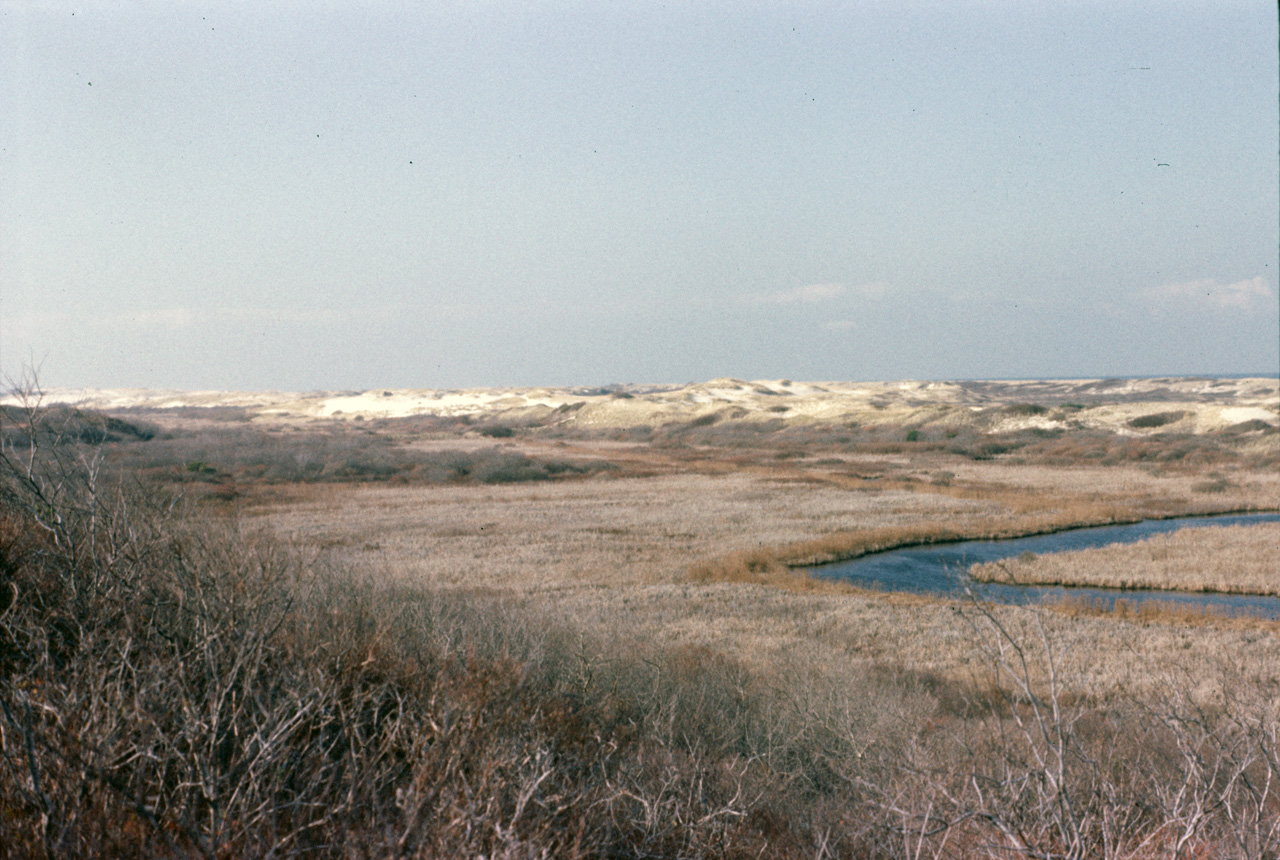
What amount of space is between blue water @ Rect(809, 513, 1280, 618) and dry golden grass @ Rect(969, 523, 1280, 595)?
0.35m

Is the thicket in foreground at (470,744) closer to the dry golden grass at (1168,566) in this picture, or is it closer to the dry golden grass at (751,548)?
the dry golden grass at (751,548)

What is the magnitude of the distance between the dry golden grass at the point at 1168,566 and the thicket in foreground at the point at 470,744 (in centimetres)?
1220

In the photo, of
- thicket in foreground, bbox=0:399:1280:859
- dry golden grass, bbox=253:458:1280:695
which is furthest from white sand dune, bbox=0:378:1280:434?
thicket in foreground, bbox=0:399:1280:859

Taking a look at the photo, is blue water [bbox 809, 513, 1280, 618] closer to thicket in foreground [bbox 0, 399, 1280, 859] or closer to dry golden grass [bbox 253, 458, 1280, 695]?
dry golden grass [bbox 253, 458, 1280, 695]

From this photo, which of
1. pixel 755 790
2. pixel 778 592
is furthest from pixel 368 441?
pixel 755 790

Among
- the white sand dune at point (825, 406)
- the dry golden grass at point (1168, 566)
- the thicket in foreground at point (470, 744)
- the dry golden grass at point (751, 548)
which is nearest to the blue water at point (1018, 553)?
the dry golden grass at point (1168, 566)

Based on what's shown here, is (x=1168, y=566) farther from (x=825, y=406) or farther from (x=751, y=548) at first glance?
(x=825, y=406)

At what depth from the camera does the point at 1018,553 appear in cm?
2952

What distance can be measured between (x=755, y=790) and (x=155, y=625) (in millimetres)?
5966

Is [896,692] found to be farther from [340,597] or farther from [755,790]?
[340,597]

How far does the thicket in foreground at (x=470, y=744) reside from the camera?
426 cm

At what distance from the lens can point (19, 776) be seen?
13.9 feet

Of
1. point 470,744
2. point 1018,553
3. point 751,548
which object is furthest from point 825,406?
point 470,744

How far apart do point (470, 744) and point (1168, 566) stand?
2776 cm
